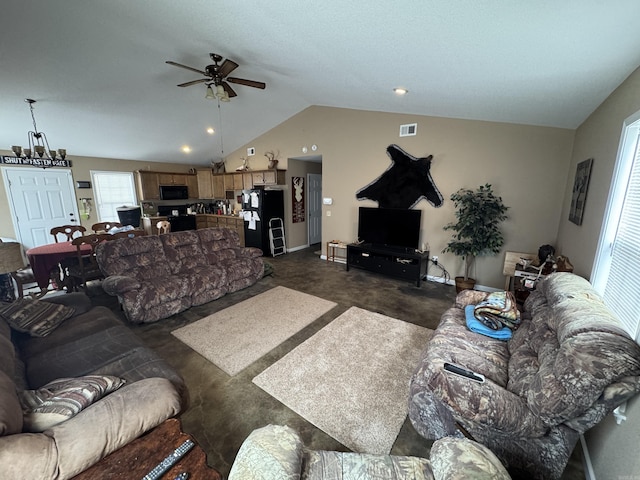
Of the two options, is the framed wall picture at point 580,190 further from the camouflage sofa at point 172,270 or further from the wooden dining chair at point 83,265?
the wooden dining chair at point 83,265

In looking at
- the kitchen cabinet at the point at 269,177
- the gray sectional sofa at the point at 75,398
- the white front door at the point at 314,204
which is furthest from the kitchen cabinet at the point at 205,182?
the gray sectional sofa at the point at 75,398

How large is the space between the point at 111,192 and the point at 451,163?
7.47m

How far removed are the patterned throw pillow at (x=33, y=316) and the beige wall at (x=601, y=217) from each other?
3.62m

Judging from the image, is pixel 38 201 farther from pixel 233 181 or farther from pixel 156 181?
pixel 233 181

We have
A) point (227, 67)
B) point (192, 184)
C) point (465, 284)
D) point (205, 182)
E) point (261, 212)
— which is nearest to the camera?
point (227, 67)

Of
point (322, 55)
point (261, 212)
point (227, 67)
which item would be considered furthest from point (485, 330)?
point (261, 212)

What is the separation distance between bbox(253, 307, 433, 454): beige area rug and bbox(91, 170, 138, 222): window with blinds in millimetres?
6333

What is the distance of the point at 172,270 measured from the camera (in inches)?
145

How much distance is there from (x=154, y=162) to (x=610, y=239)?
8489 millimetres

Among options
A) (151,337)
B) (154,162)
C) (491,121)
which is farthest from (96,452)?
(154,162)

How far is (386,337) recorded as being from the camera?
2865 millimetres

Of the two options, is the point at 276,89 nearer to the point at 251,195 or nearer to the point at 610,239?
the point at 251,195

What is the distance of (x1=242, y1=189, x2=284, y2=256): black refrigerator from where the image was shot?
233 inches

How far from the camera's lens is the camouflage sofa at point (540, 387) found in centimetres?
115
